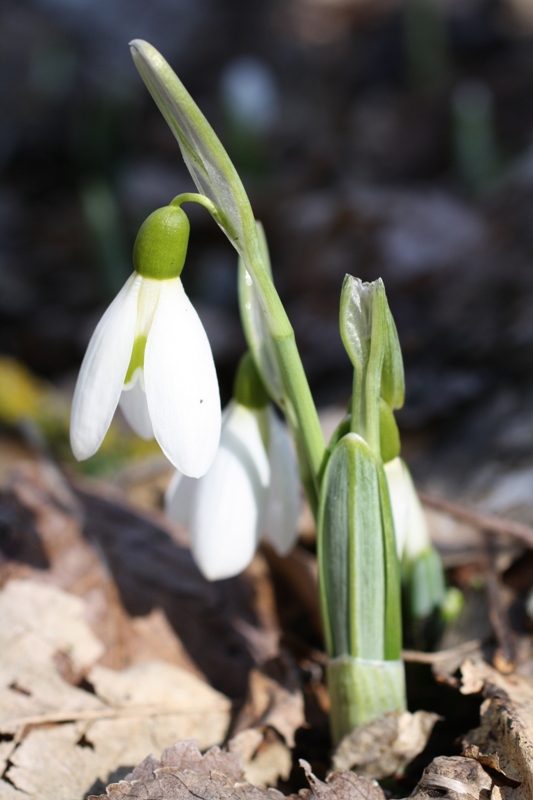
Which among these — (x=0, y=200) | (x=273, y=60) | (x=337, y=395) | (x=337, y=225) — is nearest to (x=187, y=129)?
(x=337, y=395)

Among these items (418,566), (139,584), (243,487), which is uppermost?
(243,487)

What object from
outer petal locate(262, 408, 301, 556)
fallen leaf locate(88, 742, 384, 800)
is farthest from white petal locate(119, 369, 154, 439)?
fallen leaf locate(88, 742, 384, 800)

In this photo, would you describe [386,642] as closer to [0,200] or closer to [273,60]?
[0,200]

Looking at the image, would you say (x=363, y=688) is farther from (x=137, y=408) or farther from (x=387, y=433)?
(x=137, y=408)

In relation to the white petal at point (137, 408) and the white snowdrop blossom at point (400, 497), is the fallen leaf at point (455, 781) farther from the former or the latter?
the white petal at point (137, 408)

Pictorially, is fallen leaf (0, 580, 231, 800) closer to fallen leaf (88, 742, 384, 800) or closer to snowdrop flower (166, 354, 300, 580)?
fallen leaf (88, 742, 384, 800)

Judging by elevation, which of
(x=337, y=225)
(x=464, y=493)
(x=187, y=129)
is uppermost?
(x=337, y=225)

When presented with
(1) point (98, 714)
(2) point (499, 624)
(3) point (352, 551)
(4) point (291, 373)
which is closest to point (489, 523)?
(2) point (499, 624)

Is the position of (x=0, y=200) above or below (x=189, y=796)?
above
